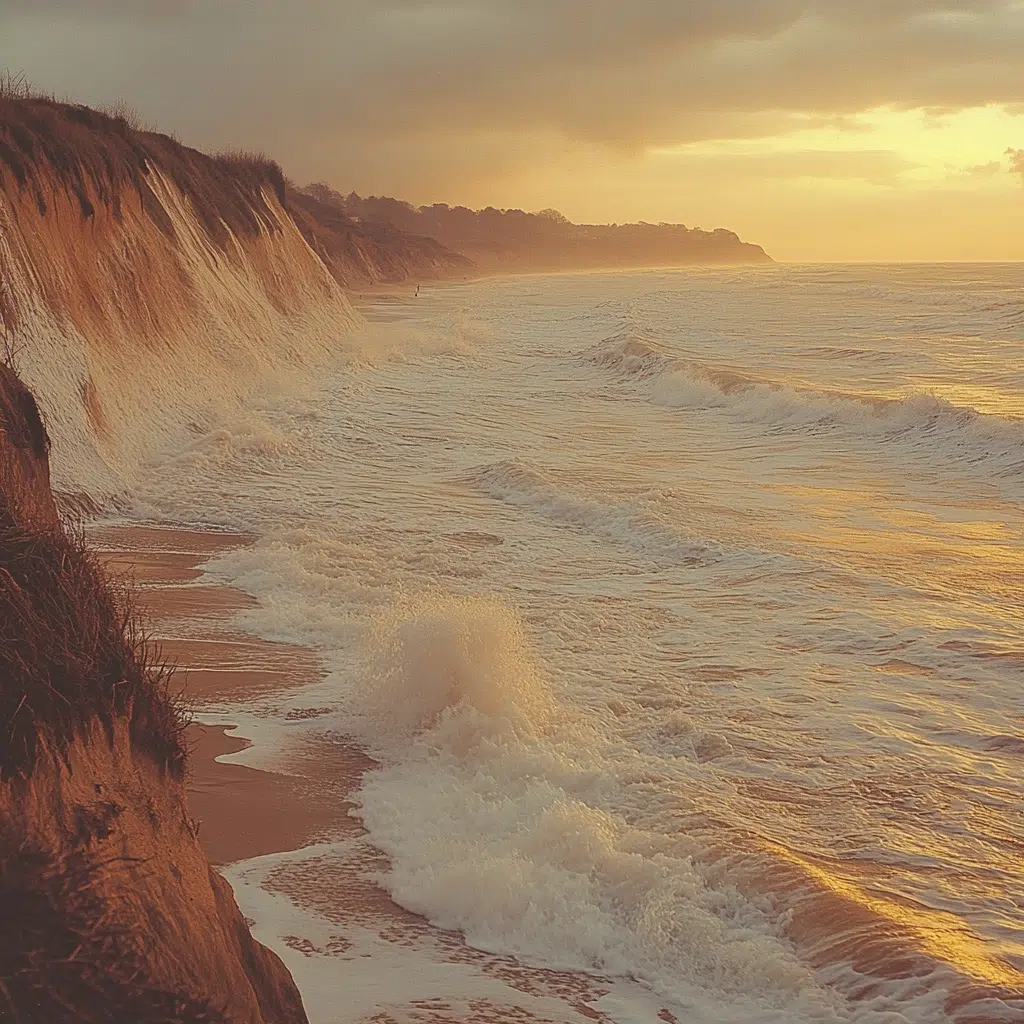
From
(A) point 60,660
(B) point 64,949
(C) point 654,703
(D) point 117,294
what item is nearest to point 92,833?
(B) point 64,949

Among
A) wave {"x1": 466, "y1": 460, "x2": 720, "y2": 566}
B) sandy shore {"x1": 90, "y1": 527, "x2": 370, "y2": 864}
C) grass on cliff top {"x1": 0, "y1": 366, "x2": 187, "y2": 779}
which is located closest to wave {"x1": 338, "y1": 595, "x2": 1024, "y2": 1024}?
sandy shore {"x1": 90, "y1": 527, "x2": 370, "y2": 864}

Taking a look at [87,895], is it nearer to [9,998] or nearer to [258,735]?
[9,998]

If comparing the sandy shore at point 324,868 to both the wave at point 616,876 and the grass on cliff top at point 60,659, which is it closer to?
the wave at point 616,876

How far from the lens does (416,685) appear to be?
7.87 metres

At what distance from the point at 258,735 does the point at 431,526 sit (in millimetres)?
6348

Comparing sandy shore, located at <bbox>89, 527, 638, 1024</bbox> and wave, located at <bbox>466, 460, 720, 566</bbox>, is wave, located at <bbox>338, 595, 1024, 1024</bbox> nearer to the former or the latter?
sandy shore, located at <bbox>89, 527, 638, 1024</bbox>

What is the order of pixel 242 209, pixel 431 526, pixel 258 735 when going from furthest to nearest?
pixel 242 209 < pixel 431 526 < pixel 258 735

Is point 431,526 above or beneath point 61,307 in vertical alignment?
beneath

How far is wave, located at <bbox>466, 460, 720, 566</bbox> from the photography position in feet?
41.5

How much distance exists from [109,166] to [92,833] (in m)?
19.2

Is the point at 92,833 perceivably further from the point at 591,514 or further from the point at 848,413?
the point at 848,413

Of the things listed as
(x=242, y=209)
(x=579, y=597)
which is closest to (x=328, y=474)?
(x=579, y=597)

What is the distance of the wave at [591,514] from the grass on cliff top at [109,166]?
700 cm

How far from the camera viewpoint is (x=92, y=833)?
10.4 ft
